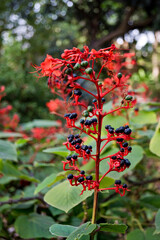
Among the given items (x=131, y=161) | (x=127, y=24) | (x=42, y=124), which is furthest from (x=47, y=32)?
(x=131, y=161)

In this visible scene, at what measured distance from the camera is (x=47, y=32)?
4594 mm

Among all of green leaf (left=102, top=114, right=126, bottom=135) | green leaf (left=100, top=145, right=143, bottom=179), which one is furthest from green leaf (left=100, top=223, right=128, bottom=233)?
green leaf (left=102, top=114, right=126, bottom=135)

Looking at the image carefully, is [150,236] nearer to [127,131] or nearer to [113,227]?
[113,227]

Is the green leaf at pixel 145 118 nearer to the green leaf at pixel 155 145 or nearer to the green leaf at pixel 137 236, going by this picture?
the green leaf at pixel 155 145

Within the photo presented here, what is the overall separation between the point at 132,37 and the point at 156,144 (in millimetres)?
3600

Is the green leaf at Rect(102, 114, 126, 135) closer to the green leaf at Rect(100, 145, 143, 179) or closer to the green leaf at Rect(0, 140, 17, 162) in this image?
the green leaf at Rect(100, 145, 143, 179)

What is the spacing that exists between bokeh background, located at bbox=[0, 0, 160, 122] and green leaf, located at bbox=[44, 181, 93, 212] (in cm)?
243

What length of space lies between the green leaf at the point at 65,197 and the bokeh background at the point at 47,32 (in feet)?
7.97

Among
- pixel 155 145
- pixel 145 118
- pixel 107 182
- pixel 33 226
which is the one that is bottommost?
pixel 33 226

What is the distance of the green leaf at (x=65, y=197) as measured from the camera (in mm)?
670

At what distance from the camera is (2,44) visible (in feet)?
15.4

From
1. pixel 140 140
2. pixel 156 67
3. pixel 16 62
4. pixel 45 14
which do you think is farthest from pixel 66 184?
pixel 156 67

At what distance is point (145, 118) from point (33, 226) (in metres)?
0.69

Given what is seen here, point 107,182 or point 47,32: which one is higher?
point 47,32
